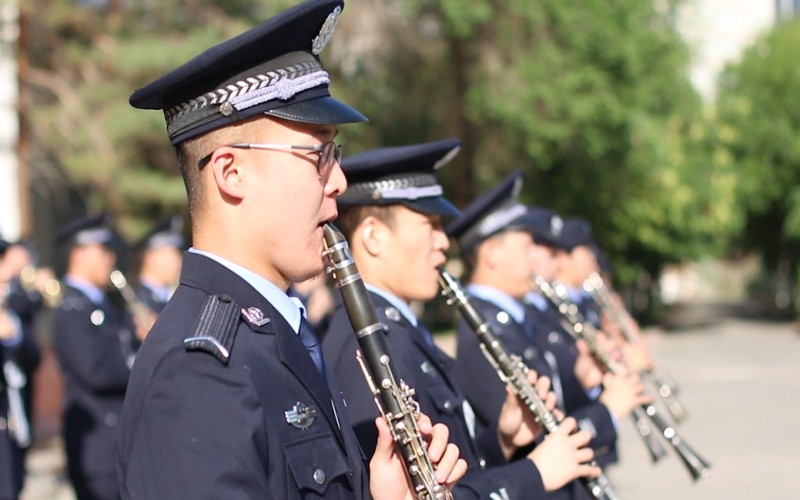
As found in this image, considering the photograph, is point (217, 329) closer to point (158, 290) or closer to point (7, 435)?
point (7, 435)

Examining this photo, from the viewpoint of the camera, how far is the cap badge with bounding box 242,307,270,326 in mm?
1894

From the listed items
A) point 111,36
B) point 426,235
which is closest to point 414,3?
point 111,36

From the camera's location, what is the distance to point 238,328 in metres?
1.87

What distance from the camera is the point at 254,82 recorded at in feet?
6.37

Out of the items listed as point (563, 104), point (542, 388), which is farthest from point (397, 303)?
point (563, 104)

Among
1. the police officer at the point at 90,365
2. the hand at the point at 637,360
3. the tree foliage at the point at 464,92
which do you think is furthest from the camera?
the tree foliage at the point at 464,92

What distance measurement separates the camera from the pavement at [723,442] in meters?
8.16

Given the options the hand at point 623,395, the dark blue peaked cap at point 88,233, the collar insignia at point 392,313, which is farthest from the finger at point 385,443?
the dark blue peaked cap at point 88,233

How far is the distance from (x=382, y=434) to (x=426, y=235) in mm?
1405

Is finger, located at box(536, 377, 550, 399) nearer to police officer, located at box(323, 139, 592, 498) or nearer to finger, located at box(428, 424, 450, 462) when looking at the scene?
police officer, located at box(323, 139, 592, 498)

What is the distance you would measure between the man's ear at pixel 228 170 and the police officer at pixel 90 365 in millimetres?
4301

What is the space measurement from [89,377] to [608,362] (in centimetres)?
292

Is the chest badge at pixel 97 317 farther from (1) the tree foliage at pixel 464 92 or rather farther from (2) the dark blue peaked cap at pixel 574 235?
(1) the tree foliage at pixel 464 92

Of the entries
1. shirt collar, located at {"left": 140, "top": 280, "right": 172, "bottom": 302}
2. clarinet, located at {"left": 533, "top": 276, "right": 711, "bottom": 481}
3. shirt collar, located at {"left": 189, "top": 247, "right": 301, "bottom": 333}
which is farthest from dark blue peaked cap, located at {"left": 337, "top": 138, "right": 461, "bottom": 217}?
shirt collar, located at {"left": 140, "top": 280, "right": 172, "bottom": 302}
